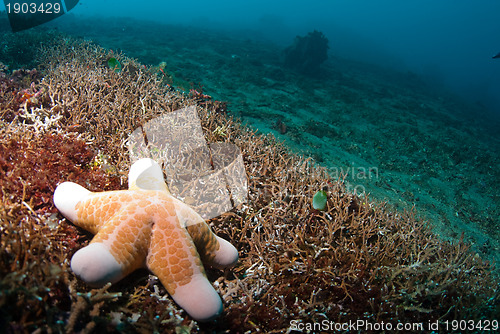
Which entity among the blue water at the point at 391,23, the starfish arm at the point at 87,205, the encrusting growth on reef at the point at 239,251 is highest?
the blue water at the point at 391,23

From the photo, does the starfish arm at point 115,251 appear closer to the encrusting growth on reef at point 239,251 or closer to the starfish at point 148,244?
the starfish at point 148,244

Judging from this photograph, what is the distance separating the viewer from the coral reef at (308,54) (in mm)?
17453

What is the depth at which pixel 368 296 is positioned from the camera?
2773mm

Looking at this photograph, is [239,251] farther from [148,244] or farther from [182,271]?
[148,244]

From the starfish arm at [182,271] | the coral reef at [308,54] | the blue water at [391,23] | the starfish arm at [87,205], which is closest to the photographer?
the starfish arm at [182,271]

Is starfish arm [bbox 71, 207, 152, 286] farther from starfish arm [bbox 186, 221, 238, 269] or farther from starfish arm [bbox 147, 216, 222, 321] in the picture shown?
starfish arm [bbox 186, 221, 238, 269]

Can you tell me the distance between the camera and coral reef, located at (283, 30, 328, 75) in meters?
17.5

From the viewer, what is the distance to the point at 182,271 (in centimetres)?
190

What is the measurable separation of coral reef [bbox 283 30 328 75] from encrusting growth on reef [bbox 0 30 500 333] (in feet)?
50.7

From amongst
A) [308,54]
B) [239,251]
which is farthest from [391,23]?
[239,251]

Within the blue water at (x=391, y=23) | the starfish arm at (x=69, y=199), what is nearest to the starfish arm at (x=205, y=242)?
the starfish arm at (x=69, y=199)

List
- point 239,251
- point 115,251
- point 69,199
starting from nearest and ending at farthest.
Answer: point 115,251 → point 69,199 → point 239,251

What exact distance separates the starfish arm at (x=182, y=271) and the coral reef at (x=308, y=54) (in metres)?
17.9

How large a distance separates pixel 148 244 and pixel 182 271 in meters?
0.39
